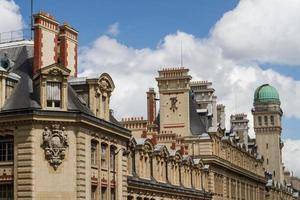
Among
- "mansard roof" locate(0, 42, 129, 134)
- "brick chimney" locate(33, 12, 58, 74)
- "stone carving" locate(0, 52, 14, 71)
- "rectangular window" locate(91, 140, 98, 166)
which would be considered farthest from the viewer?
"stone carving" locate(0, 52, 14, 71)

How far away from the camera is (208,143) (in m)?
91.5

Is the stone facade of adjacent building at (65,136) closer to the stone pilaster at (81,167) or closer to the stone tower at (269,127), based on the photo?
the stone pilaster at (81,167)

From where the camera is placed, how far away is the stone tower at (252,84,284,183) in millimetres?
169625

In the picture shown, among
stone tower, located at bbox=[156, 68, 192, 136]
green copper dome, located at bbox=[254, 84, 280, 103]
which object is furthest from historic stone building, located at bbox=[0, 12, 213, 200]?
green copper dome, located at bbox=[254, 84, 280, 103]

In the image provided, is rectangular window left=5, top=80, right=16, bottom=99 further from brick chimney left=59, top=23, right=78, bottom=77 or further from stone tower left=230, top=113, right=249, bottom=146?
stone tower left=230, top=113, right=249, bottom=146

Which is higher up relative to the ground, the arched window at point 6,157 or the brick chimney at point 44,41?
the brick chimney at point 44,41

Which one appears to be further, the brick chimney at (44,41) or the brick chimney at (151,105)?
the brick chimney at (151,105)

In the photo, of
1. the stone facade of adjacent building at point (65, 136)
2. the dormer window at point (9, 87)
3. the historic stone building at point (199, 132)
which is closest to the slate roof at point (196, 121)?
the historic stone building at point (199, 132)

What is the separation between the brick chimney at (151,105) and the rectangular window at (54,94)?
39.5 meters

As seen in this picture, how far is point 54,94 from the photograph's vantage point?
50.4 m

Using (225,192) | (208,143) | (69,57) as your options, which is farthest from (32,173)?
(225,192)

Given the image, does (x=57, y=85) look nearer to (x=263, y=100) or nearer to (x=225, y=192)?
(x=225, y=192)

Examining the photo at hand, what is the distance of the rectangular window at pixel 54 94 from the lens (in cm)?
5016

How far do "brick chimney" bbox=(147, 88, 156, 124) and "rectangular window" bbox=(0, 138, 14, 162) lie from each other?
41004mm
